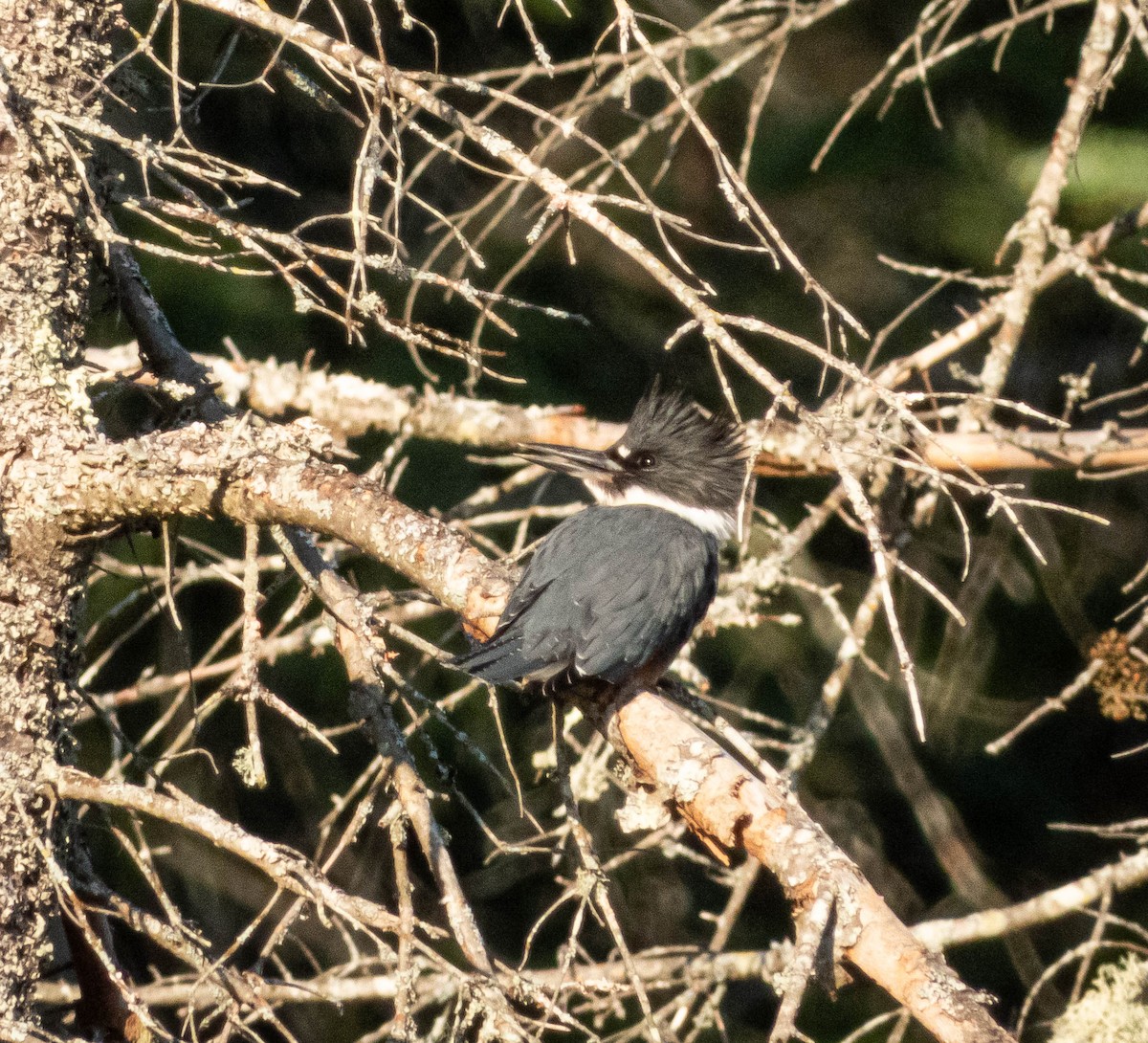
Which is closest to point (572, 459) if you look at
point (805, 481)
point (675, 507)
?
point (675, 507)

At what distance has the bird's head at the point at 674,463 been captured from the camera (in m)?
3.04

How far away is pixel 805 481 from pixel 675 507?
38.5 inches

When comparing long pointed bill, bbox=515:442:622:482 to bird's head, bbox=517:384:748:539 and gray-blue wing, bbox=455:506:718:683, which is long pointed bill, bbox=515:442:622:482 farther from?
gray-blue wing, bbox=455:506:718:683

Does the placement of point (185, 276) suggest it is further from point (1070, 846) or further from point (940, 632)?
Result: point (1070, 846)

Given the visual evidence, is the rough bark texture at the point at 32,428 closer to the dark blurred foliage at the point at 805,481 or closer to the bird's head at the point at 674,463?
the bird's head at the point at 674,463

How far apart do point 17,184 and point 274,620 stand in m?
2.48

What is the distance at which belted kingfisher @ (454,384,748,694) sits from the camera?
88.6 inches

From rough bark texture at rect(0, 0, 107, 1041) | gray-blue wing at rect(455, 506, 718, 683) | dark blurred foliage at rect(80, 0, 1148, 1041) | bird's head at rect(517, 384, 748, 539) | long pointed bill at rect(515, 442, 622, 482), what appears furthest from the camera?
dark blurred foliage at rect(80, 0, 1148, 1041)

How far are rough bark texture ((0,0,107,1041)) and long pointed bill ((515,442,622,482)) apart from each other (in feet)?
4.10

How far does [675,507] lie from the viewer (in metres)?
3.23

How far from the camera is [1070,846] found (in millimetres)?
4211

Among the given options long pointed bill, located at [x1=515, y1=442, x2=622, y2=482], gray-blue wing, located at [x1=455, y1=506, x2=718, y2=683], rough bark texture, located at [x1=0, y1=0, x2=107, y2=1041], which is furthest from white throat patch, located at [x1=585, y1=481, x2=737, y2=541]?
rough bark texture, located at [x1=0, y1=0, x2=107, y2=1041]

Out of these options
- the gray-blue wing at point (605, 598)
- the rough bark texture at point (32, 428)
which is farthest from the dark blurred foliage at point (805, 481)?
the rough bark texture at point (32, 428)

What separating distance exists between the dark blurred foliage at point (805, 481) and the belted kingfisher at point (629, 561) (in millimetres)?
788
